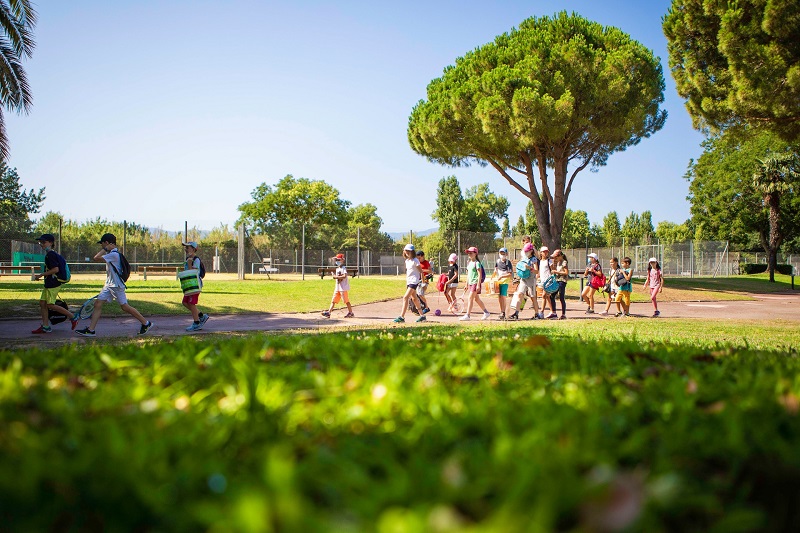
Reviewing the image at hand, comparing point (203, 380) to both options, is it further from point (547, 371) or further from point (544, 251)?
point (544, 251)

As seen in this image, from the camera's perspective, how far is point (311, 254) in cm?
3934

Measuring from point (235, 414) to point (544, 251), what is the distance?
43.7ft

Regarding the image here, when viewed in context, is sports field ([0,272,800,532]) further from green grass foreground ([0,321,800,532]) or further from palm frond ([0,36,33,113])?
palm frond ([0,36,33,113])

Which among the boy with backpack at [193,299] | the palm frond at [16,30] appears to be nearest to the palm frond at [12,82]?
the palm frond at [16,30]

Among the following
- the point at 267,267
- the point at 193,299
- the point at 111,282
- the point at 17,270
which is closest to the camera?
the point at 111,282

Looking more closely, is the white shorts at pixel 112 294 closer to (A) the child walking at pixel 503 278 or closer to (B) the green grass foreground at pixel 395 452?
(A) the child walking at pixel 503 278

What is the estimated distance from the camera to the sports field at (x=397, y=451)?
3.26ft

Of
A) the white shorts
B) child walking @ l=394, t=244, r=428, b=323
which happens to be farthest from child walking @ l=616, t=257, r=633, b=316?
the white shorts

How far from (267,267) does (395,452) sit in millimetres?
38174

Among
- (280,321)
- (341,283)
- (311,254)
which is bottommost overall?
(280,321)

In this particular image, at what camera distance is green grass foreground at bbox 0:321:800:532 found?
994mm

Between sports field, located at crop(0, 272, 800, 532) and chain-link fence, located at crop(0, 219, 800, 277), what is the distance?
84.3 ft

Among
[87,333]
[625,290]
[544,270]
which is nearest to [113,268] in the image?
[87,333]

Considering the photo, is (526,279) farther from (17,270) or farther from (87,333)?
(17,270)
